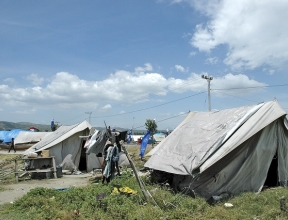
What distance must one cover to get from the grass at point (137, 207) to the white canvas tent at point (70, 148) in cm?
822

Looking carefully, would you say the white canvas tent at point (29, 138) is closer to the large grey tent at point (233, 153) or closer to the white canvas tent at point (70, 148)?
the white canvas tent at point (70, 148)

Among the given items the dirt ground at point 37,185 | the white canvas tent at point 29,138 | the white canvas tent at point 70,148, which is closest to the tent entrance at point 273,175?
the dirt ground at point 37,185

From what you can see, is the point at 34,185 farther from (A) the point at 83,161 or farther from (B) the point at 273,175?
(B) the point at 273,175

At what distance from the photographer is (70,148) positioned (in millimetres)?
17594

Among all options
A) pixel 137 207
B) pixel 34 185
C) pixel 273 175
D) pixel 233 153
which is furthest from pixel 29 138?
pixel 137 207

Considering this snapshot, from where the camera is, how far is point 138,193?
Answer: 26.9 ft

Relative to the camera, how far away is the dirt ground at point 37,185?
1065 centimetres

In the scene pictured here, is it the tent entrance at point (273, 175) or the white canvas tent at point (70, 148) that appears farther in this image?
the white canvas tent at point (70, 148)

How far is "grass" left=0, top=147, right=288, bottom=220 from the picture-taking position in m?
6.74

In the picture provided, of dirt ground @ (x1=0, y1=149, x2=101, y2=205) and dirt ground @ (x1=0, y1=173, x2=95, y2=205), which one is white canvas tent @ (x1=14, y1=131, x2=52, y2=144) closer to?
dirt ground @ (x1=0, y1=149, x2=101, y2=205)

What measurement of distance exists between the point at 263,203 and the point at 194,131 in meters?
3.80

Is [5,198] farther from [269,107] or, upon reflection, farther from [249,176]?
[269,107]

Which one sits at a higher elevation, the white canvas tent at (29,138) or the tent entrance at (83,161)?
the white canvas tent at (29,138)

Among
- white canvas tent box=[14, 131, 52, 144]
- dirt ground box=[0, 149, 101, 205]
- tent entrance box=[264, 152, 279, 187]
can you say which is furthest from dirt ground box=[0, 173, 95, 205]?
white canvas tent box=[14, 131, 52, 144]
